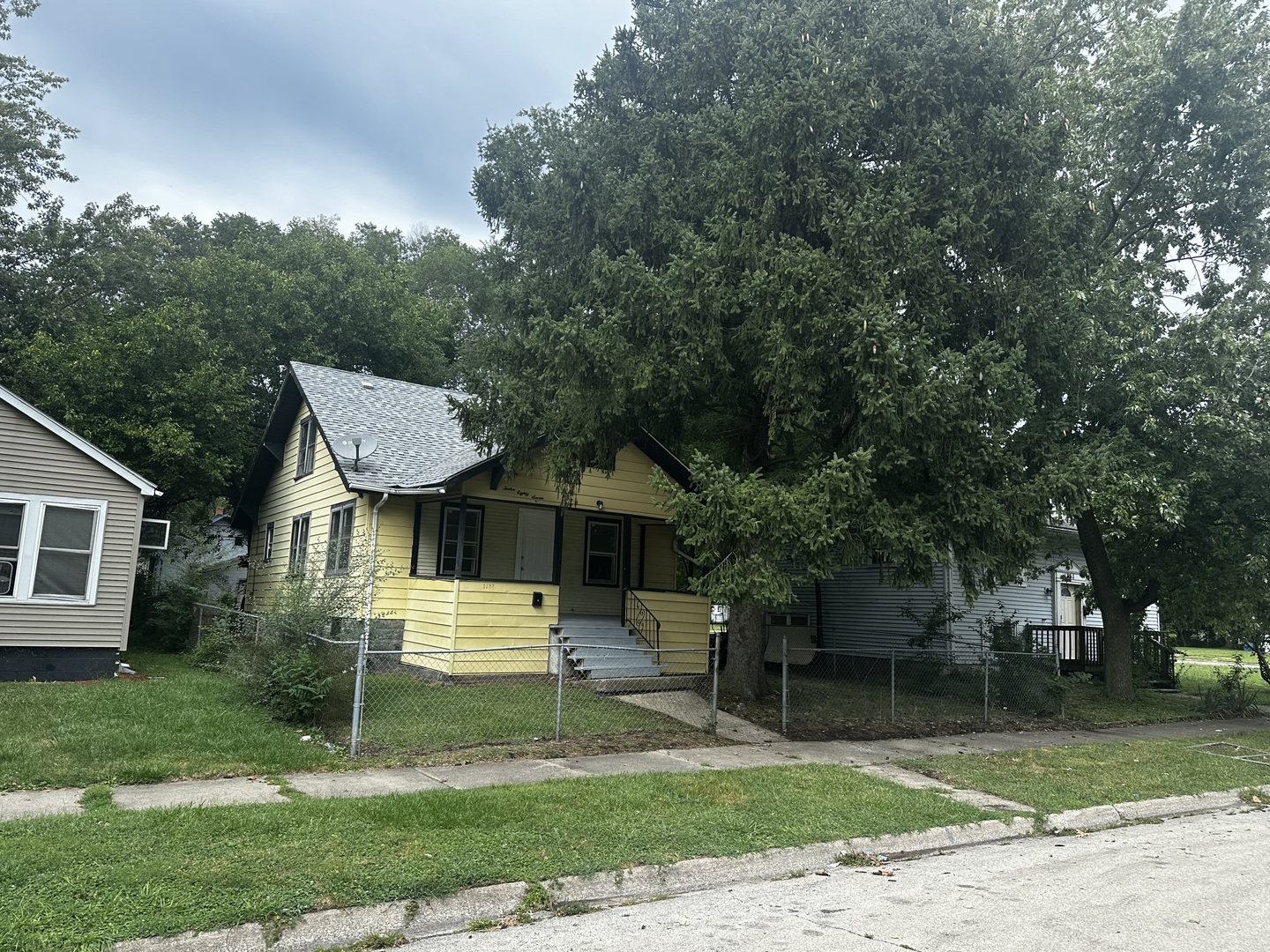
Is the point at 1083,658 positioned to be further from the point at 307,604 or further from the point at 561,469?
the point at 307,604

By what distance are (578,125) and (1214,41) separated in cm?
1137

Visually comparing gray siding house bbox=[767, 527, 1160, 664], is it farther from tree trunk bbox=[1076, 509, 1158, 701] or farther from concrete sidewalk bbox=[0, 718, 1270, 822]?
concrete sidewalk bbox=[0, 718, 1270, 822]

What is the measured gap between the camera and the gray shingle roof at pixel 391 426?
625 inches

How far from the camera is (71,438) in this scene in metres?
13.6

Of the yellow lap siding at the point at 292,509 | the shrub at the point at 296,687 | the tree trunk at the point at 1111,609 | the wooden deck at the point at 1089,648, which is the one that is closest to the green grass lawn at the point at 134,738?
the shrub at the point at 296,687

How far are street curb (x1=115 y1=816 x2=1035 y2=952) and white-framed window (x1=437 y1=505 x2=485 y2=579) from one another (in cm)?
1038

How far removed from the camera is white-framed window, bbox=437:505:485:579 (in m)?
16.3

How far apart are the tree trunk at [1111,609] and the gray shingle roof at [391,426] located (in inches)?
511

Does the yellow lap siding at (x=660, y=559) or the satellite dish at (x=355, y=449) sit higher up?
the satellite dish at (x=355, y=449)

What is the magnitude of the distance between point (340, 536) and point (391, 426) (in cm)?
280

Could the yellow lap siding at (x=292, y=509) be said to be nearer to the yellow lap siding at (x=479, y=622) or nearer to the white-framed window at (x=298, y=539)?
the white-framed window at (x=298, y=539)

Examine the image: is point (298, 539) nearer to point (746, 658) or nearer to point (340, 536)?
point (340, 536)

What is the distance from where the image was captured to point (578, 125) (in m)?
14.3

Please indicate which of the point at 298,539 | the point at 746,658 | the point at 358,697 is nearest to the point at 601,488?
the point at 746,658
